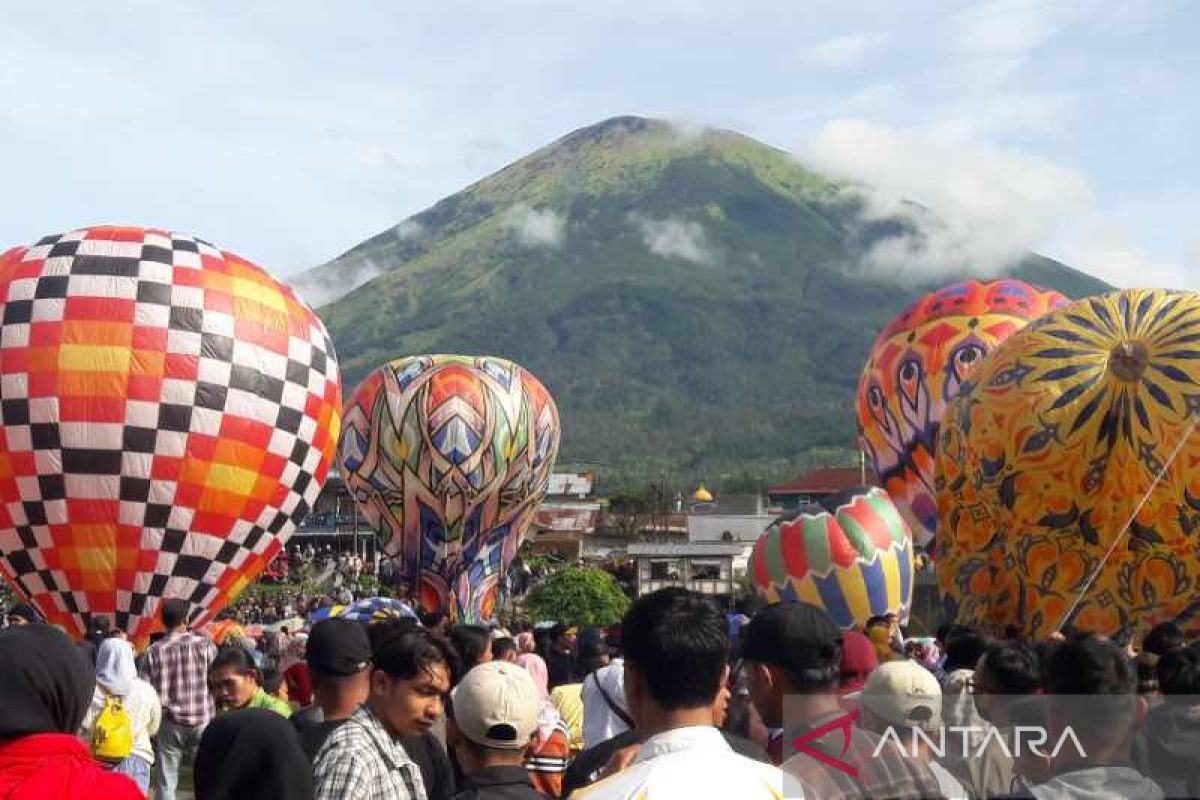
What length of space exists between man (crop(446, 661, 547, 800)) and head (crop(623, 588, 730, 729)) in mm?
942

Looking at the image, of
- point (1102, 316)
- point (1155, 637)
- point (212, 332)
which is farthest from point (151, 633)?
point (1155, 637)

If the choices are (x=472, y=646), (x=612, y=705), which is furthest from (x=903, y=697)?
(x=472, y=646)

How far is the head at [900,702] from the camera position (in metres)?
5.04

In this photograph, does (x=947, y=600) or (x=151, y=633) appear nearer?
(x=947, y=600)

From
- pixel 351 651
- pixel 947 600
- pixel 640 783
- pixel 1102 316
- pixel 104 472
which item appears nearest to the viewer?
pixel 640 783

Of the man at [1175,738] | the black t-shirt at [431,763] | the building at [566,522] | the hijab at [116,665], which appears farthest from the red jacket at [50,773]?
the building at [566,522]

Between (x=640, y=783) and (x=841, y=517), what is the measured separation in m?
19.6

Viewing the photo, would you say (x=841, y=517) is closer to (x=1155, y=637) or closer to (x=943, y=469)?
(x=943, y=469)

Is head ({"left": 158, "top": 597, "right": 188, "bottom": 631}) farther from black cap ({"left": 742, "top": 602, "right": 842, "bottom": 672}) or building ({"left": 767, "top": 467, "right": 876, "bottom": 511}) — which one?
building ({"left": 767, "top": 467, "right": 876, "bottom": 511})

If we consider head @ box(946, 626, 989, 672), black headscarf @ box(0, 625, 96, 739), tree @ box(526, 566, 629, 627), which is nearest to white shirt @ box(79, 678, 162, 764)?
head @ box(946, 626, 989, 672)

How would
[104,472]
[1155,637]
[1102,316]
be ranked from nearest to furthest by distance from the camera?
[1155,637], [1102,316], [104,472]

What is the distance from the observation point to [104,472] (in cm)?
1866

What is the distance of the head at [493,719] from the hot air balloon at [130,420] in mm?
14307

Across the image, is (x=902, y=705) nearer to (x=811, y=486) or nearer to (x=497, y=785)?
(x=497, y=785)
